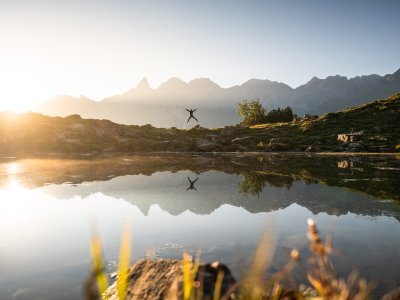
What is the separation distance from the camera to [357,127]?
2847 inches

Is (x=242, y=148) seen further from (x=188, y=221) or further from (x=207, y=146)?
(x=188, y=221)

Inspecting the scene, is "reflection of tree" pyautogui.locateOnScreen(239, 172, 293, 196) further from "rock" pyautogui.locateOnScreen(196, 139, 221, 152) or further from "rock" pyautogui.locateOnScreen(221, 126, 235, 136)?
"rock" pyautogui.locateOnScreen(221, 126, 235, 136)

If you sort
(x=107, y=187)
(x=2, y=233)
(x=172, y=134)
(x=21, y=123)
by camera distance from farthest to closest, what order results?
(x=172, y=134) → (x=21, y=123) → (x=107, y=187) → (x=2, y=233)

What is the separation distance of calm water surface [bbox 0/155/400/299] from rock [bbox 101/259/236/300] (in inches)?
26.9

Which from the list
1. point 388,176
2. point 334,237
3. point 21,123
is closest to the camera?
point 334,237

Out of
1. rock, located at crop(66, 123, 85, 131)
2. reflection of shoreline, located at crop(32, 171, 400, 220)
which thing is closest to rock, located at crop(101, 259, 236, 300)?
reflection of shoreline, located at crop(32, 171, 400, 220)

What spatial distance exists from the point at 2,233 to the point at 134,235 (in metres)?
4.68

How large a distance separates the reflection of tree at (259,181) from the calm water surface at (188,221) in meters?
0.08

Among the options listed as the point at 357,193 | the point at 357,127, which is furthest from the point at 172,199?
the point at 357,127

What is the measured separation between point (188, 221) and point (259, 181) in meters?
10.7

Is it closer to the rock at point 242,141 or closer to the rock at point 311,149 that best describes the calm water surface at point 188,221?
the rock at point 311,149

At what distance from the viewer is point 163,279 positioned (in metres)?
5.51

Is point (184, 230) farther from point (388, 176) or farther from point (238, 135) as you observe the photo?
point (238, 135)

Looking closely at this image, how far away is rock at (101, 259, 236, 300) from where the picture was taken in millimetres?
4543
